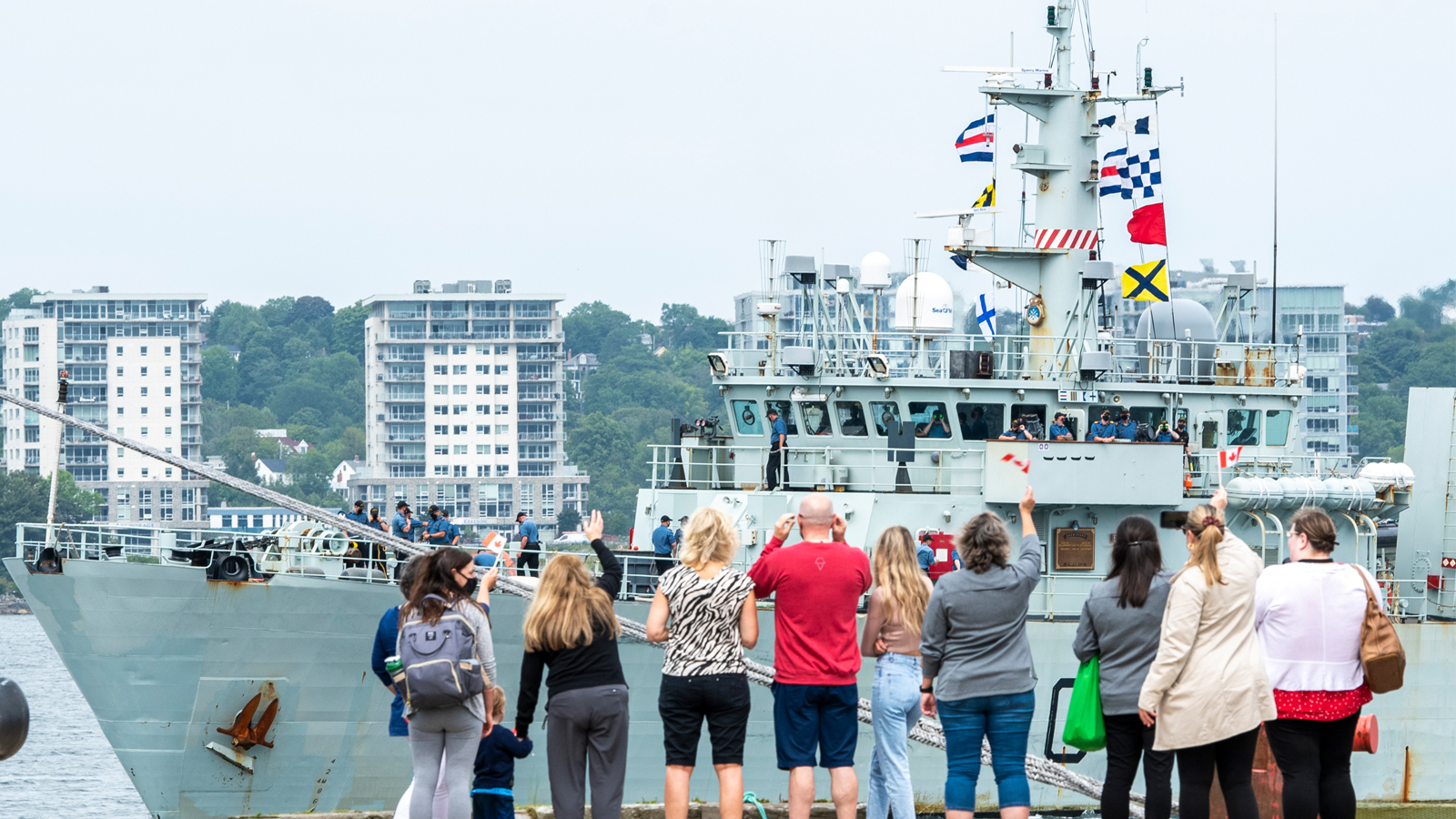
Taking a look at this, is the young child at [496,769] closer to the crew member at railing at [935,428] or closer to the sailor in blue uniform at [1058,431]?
the sailor in blue uniform at [1058,431]

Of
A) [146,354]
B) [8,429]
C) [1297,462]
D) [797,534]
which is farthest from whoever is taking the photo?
[146,354]

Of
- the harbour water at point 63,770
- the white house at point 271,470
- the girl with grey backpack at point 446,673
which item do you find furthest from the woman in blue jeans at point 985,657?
the white house at point 271,470

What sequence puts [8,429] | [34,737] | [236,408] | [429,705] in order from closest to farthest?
[429,705]
[34,737]
[8,429]
[236,408]

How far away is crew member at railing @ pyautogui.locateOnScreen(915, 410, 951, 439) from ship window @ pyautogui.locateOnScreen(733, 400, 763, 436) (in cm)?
212

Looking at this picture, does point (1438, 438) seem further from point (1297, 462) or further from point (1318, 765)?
point (1318, 765)

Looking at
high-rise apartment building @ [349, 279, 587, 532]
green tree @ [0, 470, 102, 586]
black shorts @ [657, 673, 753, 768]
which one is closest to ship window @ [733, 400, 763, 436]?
black shorts @ [657, 673, 753, 768]

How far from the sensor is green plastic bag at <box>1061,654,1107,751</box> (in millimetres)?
8766

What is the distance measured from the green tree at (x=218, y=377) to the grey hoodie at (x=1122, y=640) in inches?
5359

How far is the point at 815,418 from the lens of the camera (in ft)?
70.4

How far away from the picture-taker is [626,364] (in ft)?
445

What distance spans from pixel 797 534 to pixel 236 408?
→ 11813 centimetres

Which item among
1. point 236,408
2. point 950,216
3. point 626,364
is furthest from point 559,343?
point 950,216

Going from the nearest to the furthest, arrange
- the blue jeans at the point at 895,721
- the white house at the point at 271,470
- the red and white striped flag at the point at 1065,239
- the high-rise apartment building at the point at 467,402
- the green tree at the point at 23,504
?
1. the blue jeans at the point at 895,721
2. the red and white striped flag at the point at 1065,239
3. the green tree at the point at 23,504
4. the white house at the point at 271,470
5. the high-rise apartment building at the point at 467,402

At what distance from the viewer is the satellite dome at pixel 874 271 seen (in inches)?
876
